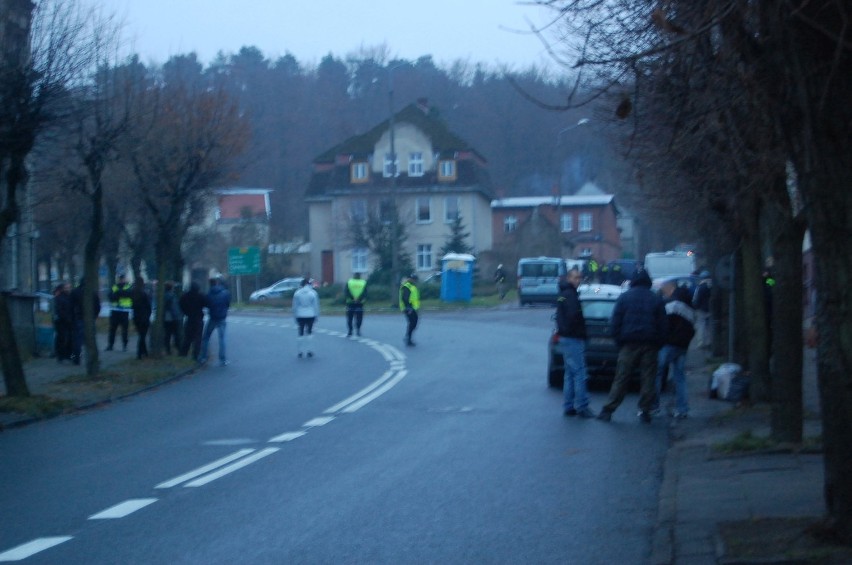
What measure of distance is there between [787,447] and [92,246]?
44.9 feet

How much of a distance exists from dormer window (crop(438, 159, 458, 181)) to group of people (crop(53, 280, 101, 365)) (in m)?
50.0

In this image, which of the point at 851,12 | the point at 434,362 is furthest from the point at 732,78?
the point at 434,362

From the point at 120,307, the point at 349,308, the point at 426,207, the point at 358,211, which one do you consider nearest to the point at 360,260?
the point at 358,211

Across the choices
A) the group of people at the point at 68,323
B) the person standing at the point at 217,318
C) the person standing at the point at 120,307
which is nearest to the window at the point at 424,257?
the person standing at the point at 120,307

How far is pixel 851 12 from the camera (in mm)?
6648

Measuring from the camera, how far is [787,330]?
11.3m

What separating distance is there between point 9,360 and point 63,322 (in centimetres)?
852

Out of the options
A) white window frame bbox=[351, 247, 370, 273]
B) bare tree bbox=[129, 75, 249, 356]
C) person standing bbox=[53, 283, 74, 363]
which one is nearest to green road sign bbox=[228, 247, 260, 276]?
white window frame bbox=[351, 247, 370, 273]

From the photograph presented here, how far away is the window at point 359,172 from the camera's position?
74062 millimetres

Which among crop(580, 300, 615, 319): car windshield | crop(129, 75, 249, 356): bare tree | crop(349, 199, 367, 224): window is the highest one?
crop(349, 199, 367, 224): window

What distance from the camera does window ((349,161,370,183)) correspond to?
74062 mm

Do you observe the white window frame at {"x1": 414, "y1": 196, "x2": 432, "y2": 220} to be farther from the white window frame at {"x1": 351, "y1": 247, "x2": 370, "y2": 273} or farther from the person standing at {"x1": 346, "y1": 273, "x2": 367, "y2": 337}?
the person standing at {"x1": 346, "y1": 273, "x2": 367, "y2": 337}

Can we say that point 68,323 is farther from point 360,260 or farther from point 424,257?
point 424,257

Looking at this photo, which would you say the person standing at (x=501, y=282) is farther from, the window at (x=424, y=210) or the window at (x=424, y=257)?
the window at (x=424, y=210)
